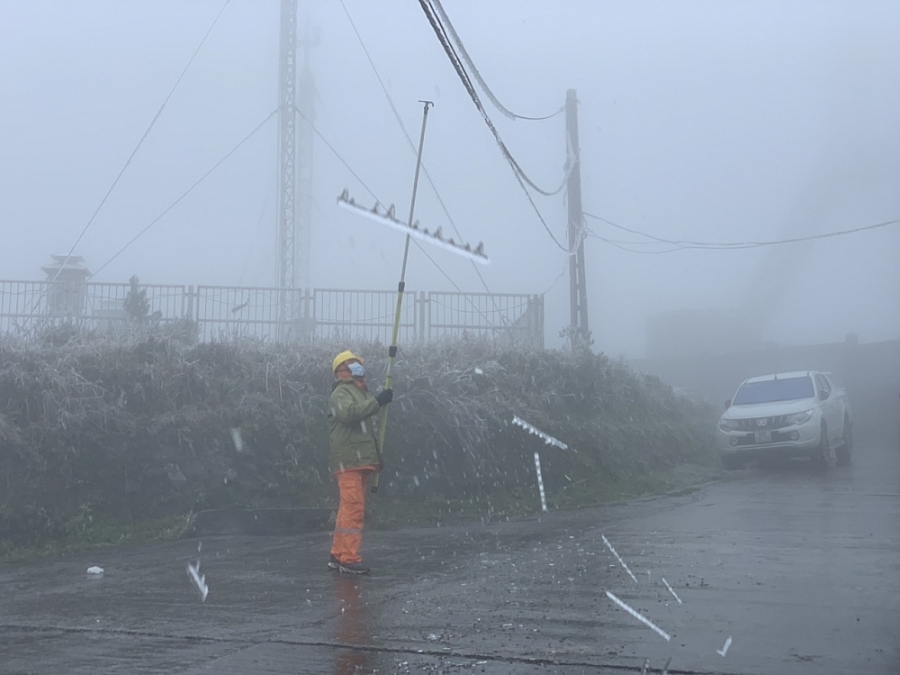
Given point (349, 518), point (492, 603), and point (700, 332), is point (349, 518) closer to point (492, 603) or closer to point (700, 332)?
point (492, 603)

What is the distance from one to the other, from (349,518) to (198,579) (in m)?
1.35

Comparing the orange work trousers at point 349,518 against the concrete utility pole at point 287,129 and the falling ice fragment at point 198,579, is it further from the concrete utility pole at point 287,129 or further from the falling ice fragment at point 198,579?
the concrete utility pole at point 287,129

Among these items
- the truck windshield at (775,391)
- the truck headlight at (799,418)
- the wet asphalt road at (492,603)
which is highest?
the truck windshield at (775,391)

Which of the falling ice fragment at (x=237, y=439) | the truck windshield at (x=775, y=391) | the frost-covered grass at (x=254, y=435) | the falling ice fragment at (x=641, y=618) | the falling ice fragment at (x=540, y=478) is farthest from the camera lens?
the truck windshield at (x=775, y=391)

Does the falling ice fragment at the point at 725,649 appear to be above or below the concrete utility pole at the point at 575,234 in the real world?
Answer: below

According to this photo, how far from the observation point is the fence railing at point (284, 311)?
52.2ft

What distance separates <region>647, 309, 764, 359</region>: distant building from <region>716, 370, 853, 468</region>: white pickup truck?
25.3m

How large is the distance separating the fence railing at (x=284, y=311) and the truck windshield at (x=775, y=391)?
4006 millimetres

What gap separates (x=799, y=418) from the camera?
16500 mm

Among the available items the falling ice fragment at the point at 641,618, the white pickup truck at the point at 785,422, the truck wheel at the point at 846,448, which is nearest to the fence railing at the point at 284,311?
the white pickup truck at the point at 785,422

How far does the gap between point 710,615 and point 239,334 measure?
10.1m

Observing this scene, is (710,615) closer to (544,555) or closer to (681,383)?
(544,555)

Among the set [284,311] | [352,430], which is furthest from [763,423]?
[352,430]

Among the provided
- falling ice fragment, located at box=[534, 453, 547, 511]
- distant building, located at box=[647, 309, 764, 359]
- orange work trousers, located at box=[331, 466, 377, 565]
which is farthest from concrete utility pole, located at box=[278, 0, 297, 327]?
distant building, located at box=[647, 309, 764, 359]
